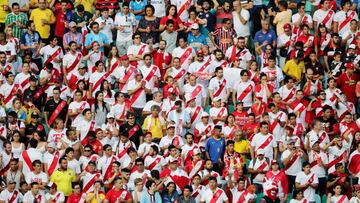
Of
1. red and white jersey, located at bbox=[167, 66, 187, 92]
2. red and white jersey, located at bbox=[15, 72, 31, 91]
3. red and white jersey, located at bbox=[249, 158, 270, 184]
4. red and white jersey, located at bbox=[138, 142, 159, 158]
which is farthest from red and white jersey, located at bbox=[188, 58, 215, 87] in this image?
red and white jersey, located at bbox=[15, 72, 31, 91]

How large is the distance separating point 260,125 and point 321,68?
2.82 metres

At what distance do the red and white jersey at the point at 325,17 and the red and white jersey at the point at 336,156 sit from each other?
4.15 metres

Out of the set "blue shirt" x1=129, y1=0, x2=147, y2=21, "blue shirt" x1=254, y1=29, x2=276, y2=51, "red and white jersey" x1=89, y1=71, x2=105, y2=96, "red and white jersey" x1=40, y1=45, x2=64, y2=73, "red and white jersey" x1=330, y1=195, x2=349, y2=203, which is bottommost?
"red and white jersey" x1=330, y1=195, x2=349, y2=203

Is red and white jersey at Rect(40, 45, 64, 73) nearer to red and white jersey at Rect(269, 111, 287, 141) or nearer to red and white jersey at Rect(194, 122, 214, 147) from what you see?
red and white jersey at Rect(194, 122, 214, 147)

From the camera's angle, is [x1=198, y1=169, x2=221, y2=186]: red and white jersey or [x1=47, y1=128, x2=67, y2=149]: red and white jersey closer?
[x1=198, y1=169, x2=221, y2=186]: red and white jersey

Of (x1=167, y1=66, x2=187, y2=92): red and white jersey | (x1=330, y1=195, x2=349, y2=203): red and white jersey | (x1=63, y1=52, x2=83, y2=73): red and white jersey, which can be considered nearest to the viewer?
(x1=330, y1=195, x2=349, y2=203): red and white jersey

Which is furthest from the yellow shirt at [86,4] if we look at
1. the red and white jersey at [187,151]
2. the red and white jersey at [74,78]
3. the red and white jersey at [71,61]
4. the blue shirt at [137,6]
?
the red and white jersey at [187,151]

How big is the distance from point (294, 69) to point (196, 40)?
8.02ft

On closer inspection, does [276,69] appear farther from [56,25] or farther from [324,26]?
[56,25]

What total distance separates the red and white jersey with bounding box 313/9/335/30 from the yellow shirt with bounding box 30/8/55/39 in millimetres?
6036

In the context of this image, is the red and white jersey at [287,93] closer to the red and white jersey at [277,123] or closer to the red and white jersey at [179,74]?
the red and white jersey at [277,123]

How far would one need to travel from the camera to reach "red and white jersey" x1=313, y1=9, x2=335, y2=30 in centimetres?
4238

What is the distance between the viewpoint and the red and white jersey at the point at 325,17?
42375 mm

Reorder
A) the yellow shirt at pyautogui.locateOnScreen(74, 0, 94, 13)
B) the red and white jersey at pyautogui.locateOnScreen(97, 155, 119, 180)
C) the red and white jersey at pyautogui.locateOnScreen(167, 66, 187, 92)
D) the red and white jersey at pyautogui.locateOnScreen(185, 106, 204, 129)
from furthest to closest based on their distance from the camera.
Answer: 1. the yellow shirt at pyautogui.locateOnScreen(74, 0, 94, 13)
2. the red and white jersey at pyautogui.locateOnScreen(167, 66, 187, 92)
3. the red and white jersey at pyautogui.locateOnScreen(185, 106, 204, 129)
4. the red and white jersey at pyautogui.locateOnScreen(97, 155, 119, 180)
